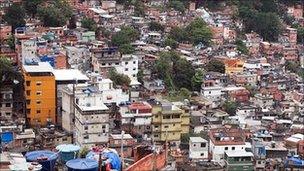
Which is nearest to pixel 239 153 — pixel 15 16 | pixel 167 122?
pixel 167 122

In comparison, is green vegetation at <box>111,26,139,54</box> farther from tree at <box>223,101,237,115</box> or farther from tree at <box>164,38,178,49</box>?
tree at <box>223,101,237,115</box>

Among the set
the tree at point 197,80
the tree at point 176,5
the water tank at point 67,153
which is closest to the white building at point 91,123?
the water tank at point 67,153

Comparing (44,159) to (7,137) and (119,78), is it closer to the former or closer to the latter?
(7,137)

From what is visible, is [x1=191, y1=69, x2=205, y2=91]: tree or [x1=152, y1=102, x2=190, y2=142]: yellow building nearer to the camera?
[x1=152, y1=102, x2=190, y2=142]: yellow building

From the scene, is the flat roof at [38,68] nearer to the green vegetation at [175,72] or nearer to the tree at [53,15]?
the green vegetation at [175,72]

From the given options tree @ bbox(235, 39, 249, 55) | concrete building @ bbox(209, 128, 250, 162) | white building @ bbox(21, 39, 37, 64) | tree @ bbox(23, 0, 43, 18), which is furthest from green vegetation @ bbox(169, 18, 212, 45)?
concrete building @ bbox(209, 128, 250, 162)
